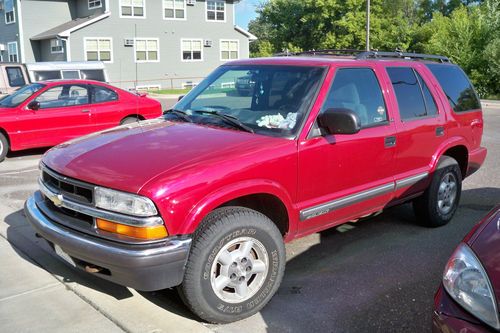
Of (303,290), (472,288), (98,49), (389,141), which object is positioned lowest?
(303,290)

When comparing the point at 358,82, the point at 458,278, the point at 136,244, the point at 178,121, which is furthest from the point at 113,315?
the point at 358,82

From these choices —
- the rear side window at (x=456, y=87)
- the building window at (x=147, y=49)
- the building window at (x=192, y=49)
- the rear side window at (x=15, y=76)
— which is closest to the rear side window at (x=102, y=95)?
the rear side window at (x=15, y=76)

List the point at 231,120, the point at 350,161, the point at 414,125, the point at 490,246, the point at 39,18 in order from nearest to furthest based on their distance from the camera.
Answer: the point at 490,246, the point at 231,120, the point at 350,161, the point at 414,125, the point at 39,18

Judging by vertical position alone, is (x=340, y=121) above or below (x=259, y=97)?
below

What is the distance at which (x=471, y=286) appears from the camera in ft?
7.79

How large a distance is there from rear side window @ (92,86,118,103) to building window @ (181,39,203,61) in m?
23.4

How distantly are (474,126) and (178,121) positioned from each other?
3571mm

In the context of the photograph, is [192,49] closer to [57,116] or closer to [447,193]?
[57,116]

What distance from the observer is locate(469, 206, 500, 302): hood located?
2.32 m

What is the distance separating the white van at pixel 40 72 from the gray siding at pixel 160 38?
549 inches

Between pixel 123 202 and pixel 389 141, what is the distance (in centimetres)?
255

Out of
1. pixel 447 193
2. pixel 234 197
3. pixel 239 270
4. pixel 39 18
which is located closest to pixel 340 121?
pixel 234 197

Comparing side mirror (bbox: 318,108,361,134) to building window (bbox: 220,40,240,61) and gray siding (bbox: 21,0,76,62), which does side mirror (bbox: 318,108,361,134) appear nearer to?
gray siding (bbox: 21,0,76,62)

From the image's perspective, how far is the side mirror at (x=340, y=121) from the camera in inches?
151
